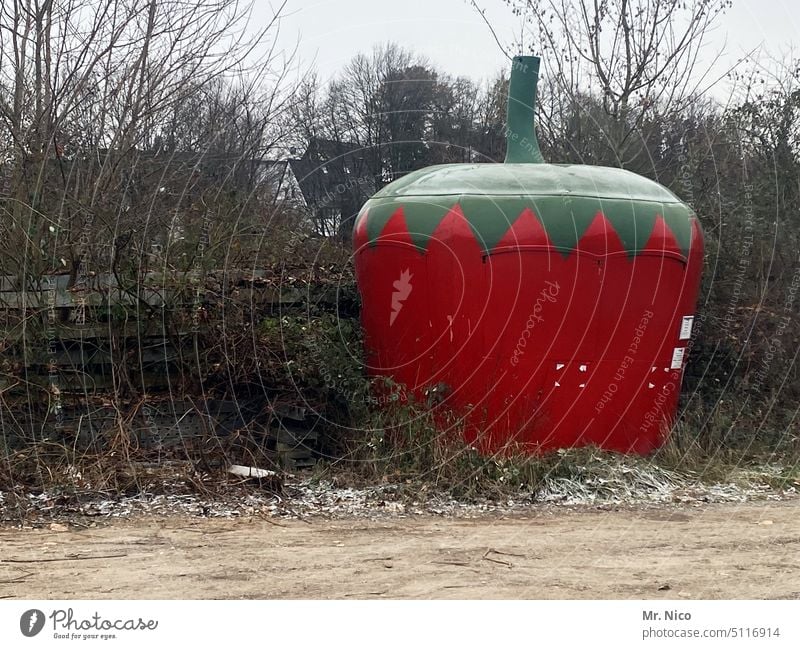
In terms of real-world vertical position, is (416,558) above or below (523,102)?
below

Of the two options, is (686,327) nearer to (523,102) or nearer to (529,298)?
(529,298)

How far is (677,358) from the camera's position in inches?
340

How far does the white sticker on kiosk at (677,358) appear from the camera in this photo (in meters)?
8.59

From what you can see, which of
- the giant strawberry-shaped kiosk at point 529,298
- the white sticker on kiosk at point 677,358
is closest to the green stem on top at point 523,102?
the giant strawberry-shaped kiosk at point 529,298

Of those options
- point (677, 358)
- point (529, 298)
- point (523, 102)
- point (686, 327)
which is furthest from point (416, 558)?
point (523, 102)

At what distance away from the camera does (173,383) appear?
806 centimetres

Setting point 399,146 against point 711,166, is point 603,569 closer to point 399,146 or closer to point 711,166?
point 399,146

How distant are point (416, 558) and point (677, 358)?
13.1ft

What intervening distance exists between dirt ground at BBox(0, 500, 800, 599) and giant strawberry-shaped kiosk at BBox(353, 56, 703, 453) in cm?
141

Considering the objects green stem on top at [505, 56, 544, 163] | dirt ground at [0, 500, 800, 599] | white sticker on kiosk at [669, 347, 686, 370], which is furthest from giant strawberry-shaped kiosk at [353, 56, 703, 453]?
dirt ground at [0, 500, 800, 599]

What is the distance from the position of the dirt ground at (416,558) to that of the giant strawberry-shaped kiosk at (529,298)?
4.62 ft

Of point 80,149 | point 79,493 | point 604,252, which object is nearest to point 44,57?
Result: point 80,149

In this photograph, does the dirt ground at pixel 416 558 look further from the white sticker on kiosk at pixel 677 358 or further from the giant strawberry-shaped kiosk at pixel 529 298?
the white sticker on kiosk at pixel 677 358

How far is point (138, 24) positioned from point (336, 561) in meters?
5.87
